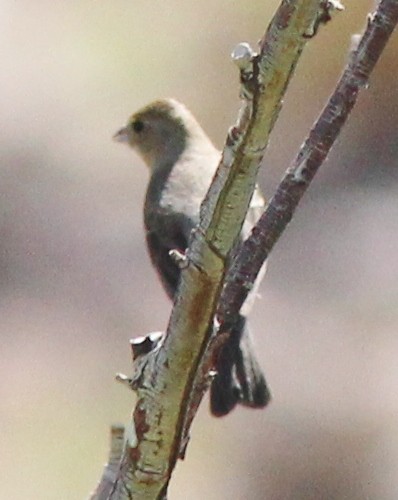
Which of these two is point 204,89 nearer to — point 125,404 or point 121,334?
point 121,334

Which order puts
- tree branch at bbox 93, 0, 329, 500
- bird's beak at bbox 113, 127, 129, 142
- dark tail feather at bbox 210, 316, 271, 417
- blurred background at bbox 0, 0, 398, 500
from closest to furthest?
tree branch at bbox 93, 0, 329, 500
dark tail feather at bbox 210, 316, 271, 417
blurred background at bbox 0, 0, 398, 500
bird's beak at bbox 113, 127, 129, 142

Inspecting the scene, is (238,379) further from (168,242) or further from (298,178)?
(298,178)

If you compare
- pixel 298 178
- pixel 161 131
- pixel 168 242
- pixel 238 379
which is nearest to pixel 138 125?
pixel 161 131

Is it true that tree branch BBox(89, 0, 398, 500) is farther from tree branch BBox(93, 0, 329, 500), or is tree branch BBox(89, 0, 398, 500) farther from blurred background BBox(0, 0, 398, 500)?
blurred background BBox(0, 0, 398, 500)

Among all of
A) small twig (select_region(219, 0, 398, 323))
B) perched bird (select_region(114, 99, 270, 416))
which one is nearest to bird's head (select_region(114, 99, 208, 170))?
perched bird (select_region(114, 99, 270, 416))

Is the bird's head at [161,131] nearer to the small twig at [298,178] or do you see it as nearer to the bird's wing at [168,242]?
the bird's wing at [168,242]

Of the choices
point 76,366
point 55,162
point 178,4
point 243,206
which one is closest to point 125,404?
point 76,366
